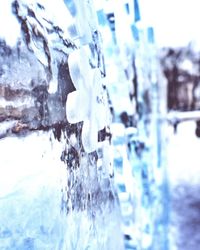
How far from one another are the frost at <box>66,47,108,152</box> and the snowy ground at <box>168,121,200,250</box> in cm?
116

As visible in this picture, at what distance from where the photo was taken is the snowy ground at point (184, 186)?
1.74 metres

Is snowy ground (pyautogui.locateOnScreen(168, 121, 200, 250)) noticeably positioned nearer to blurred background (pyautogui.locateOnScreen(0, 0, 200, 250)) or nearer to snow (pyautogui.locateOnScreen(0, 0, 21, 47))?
blurred background (pyautogui.locateOnScreen(0, 0, 200, 250))

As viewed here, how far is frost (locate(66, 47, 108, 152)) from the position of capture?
62 centimetres

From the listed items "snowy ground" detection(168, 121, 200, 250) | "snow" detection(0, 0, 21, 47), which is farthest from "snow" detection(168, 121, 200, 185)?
"snow" detection(0, 0, 21, 47)

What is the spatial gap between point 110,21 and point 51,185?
740 mm

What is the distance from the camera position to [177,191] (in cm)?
208

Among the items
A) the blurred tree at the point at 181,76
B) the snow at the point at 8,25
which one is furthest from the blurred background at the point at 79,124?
the blurred tree at the point at 181,76

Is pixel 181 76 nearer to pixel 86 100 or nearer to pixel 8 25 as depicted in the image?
pixel 86 100

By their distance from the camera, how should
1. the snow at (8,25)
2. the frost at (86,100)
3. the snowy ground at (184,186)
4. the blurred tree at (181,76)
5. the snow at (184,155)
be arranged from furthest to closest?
the blurred tree at (181,76), the snow at (184,155), the snowy ground at (184,186), the frost at (86,100), the snow at (8,25)

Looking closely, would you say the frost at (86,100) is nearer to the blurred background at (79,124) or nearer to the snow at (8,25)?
the blurred background at (79,124)

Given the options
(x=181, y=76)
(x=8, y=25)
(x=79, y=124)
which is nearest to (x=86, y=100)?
(x=79, y=124)

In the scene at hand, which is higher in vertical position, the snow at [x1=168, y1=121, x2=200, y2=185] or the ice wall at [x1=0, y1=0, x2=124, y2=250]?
the ice wall at [x1=0, y1=0, x2=124, y2=250]

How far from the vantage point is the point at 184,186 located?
6.63ft

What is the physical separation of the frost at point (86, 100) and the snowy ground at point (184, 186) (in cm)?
116
